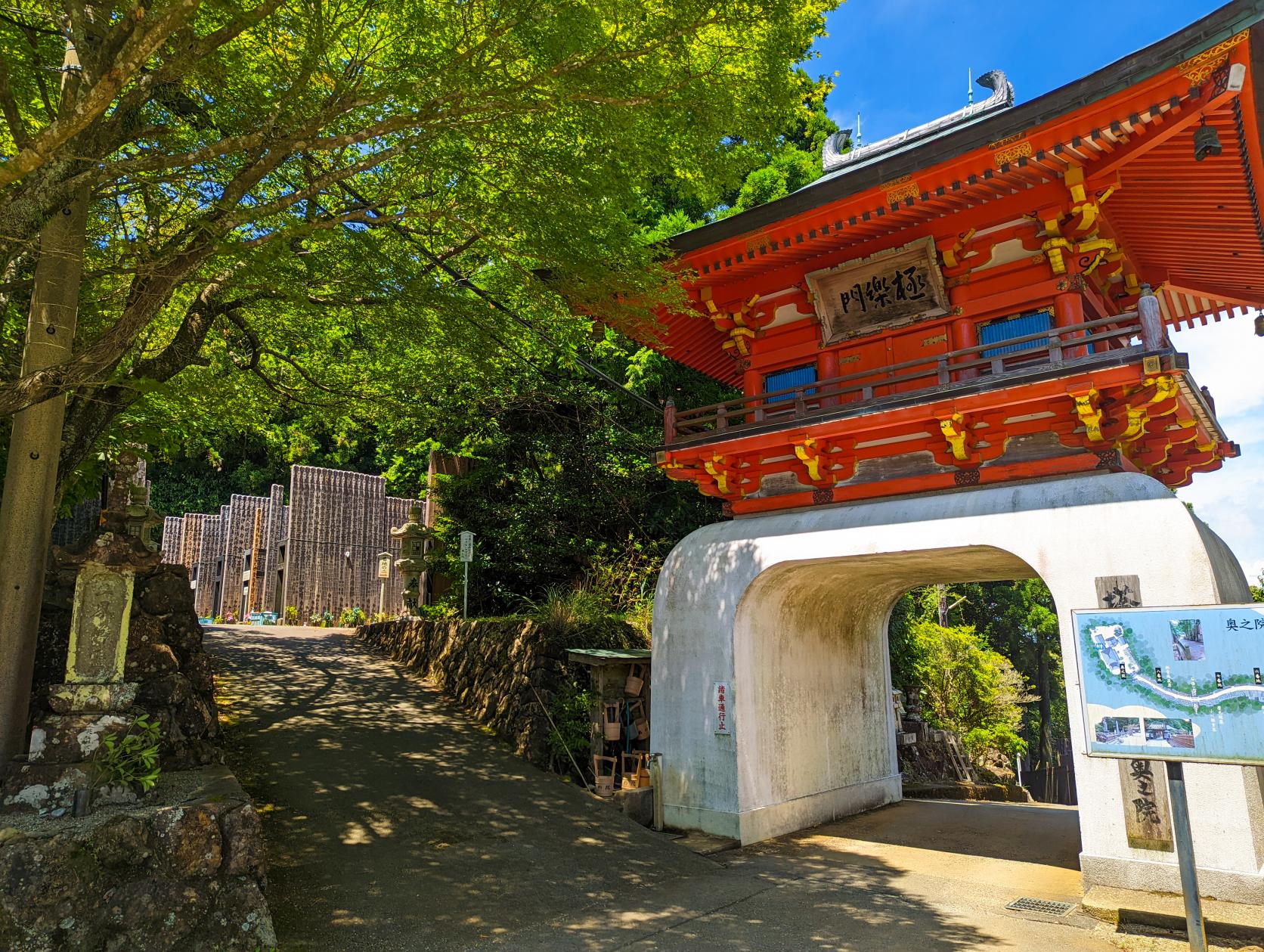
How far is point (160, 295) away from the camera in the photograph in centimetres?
605

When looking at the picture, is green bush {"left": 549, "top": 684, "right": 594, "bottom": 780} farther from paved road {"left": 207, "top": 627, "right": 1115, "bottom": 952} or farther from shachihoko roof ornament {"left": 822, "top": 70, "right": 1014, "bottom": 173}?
shachihoko roof ornament {"left": 822, "top": 70, "right": 1014, "bottom": 173}

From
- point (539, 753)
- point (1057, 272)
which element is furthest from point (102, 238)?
point (1057, 272)

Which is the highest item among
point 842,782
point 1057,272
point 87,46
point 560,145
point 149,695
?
point 560,145

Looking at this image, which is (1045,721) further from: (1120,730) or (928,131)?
(1120,730)

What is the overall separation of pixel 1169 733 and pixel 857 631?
7122 millimetres

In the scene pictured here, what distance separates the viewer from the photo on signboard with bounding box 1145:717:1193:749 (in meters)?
5.25

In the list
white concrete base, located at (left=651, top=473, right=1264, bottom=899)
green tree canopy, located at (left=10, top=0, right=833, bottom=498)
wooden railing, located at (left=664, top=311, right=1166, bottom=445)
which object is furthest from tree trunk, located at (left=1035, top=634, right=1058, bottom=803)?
green tree canopy, located at (left=10, top=0, right=833, bottom=498)

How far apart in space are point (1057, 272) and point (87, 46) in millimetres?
9512

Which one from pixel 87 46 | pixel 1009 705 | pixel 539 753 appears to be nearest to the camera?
pixel 87 46

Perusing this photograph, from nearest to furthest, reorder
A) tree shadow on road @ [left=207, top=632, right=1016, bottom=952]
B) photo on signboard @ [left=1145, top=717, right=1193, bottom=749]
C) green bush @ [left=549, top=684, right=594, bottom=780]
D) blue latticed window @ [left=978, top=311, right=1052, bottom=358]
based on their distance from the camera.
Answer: photo on signboard @ [left=1145, top=717, right=1193, bottom=749] < tree shadow on road @ [left=207, top=632, right=1016, bottom=952] < blue latticed window @ [left=978, top=311, right=1052, bottom=358] < green bush @ [left=549, top=684, right=594, bottom=780]

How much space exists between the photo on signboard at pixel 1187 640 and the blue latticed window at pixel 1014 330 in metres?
3.95

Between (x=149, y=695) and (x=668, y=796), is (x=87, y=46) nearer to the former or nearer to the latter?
(x=149, y=695)

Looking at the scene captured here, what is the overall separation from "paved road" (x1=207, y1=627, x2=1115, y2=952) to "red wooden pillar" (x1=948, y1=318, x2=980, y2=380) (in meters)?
5.57

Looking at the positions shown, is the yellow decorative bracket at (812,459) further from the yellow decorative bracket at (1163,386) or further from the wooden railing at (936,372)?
the yellow decorative bracket at (1163,386)
